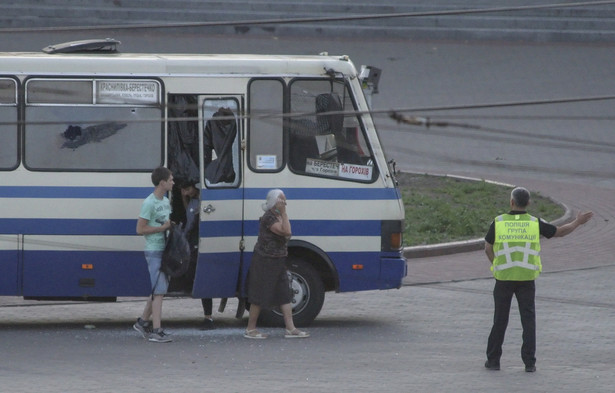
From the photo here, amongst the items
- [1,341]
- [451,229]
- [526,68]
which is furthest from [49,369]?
[526,68]

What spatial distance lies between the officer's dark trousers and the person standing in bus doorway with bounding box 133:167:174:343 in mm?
3280

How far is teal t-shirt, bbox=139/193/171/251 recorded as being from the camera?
11.2 meters

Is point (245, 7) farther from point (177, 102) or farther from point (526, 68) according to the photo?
point (177, 102)

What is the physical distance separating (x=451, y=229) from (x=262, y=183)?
262 inches

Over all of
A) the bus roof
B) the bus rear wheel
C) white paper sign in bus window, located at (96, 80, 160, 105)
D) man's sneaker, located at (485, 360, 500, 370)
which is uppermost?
the bus roof

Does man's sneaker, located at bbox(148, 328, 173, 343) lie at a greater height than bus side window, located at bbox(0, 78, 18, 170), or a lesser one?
lesser

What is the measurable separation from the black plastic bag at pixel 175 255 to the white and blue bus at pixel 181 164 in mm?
321

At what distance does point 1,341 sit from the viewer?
11516 mm

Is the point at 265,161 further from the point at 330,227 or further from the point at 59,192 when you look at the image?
the point at 59,192


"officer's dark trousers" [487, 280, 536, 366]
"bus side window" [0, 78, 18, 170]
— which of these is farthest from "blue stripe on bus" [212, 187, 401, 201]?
"bus side window" [0, 78, 18, 170]

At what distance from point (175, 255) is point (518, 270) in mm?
3373

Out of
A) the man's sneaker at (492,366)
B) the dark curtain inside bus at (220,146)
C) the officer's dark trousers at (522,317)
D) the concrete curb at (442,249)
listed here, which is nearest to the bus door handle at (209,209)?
the dark curtain inside bus at (220,146)

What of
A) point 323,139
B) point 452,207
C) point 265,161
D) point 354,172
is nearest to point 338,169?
point 354,172

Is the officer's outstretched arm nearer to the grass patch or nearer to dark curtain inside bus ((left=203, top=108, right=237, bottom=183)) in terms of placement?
dark curtain inside bus ((left=203, top=108, right=237, bottom=183))
